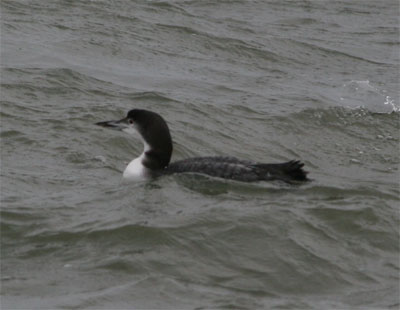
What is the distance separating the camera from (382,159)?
11.2m

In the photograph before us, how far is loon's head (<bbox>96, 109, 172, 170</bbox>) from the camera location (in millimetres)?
9461

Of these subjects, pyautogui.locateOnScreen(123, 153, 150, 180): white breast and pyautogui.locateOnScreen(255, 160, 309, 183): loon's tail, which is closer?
pyautogui.locateOnScreen(255, 160, 309, 183): loon's tail

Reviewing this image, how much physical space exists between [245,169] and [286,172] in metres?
0.36

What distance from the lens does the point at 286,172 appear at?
29.3 ft

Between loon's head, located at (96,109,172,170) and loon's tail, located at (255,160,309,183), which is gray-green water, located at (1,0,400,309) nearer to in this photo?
loon's tail, located at (255,160,309,183)

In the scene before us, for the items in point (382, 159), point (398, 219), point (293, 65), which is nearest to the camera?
point (398, 219)

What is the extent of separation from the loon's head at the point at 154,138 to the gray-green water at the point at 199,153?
0.33 metres

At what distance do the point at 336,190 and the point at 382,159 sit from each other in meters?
2.15

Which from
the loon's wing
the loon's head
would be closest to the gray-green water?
the loon's wing

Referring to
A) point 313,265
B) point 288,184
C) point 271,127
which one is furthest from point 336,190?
point 271,127

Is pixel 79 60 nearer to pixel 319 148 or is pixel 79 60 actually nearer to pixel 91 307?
pixel 319 148

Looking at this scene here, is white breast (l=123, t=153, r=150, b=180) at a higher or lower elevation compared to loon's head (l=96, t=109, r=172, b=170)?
lower

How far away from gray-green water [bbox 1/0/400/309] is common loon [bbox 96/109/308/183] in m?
0.11

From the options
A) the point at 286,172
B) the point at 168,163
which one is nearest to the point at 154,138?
the point at 168,163
